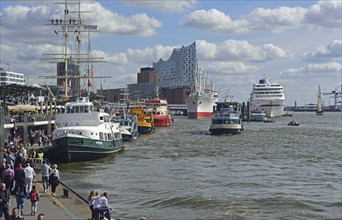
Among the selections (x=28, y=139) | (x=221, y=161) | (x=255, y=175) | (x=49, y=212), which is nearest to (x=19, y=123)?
(x=28, y=139)

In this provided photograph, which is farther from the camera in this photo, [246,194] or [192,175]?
[192,175]

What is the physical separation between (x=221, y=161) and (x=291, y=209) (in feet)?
74.4

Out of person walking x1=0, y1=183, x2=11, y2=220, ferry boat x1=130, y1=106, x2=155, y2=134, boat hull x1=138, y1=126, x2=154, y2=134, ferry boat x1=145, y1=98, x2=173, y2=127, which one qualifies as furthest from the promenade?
ferry boat x1=145, y1=98, x2=173, y2=127

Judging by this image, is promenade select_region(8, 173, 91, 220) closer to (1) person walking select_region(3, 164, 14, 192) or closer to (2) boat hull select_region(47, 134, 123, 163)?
(1) person walking select_region(3, 164, 14, 192)

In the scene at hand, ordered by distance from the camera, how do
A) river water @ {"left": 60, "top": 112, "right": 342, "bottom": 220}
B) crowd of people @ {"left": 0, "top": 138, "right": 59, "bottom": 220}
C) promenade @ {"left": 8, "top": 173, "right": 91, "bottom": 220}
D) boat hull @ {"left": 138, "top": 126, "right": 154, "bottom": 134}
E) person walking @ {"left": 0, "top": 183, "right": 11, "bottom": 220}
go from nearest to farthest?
person walking @ {"left": 0, "top": 183, "right": 11, "bottom": 220} → crowd of people @ {"left": 0, "top": 138, "right": 59, "bottom": 220} → promenade @ {"left": 8, "top": 173, "right": 91, "bottom": 220} → river water @ {"left": 60, "top": 112, "right": 342, "bottom": 220} → boat hull @ {"left": 138, "top": 126, "right": 154, "bottom": 134}

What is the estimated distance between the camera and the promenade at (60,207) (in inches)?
773

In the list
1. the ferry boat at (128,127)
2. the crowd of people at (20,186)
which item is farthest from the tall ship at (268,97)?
the crowd of people at (20,186)

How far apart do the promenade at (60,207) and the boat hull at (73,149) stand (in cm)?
1673

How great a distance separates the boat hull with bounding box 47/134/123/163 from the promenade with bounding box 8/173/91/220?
16731mm

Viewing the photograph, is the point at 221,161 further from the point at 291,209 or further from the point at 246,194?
the point at 291,209

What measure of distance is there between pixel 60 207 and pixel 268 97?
173 meters

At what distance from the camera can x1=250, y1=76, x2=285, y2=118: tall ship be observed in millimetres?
188875

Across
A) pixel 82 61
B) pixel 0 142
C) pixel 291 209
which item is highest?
pixel 82 61

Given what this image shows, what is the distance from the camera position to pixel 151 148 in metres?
62.0
